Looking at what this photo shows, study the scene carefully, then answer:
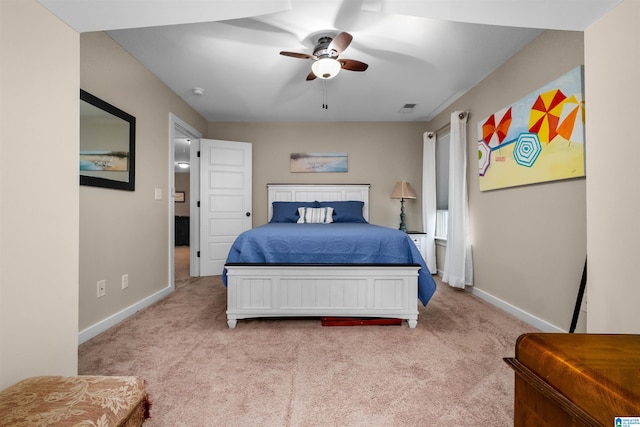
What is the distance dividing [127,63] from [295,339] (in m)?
2.86

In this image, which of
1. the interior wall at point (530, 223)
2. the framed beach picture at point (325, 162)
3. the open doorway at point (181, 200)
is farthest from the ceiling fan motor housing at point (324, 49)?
the framed beach picture at point (325, 162)

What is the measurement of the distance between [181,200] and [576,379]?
9.93 meters

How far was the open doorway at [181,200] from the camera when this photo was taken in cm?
356

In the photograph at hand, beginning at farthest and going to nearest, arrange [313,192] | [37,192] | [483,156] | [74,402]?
[313,192], [483,156], [37,192], [74,402]

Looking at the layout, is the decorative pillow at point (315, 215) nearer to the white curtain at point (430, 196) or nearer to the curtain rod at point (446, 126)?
the white curtain at point (430, 196)

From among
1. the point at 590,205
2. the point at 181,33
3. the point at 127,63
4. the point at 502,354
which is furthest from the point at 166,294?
A: the point at 590,205

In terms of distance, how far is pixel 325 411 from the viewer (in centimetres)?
139

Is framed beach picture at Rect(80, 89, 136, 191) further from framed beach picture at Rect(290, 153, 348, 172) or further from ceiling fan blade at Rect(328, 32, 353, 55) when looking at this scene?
framed beach picture at Rect(290, 153, 348, 172)

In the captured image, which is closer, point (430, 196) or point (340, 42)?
point (340, 42)

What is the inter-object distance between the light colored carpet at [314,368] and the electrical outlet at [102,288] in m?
0.30

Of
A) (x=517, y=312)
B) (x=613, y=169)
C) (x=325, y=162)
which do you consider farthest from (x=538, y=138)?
(x=325, y=162)

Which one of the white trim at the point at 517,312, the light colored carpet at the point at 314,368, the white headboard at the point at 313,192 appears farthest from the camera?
the white headboard at the point at 313,192

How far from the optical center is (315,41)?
2566 mm

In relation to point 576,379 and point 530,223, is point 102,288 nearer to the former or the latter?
point 576,379
